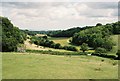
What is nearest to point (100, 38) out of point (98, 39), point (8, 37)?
point (98, 39)

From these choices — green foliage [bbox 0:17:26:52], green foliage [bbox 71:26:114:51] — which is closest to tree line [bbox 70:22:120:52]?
green foliage [bbox 71:26:114:51]

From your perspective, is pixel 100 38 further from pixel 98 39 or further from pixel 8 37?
pixel 8 37

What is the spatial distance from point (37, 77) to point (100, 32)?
403ft

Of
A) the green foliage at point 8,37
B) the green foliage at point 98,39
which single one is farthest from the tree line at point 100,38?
the green foliage at point 8,37

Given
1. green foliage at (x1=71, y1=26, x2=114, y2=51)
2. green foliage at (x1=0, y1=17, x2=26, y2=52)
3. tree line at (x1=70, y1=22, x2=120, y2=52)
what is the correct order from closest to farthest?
1. green foliage at (x1=0, y1=17, x2=26, y2=52)
2. green foliage at (x1=71, y1=26, x2=114, y2=51)
3. tree line at (x1=70, y1=22, x2=120, y2=52)

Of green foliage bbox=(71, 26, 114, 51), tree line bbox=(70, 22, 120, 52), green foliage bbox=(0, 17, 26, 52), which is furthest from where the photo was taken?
tree line bbox=(70, 22, 120, 52)

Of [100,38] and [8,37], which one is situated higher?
[8,37]

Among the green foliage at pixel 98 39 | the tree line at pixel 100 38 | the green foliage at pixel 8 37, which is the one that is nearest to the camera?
the green foliage at pixel 8 37

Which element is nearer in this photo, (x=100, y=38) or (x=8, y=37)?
(x=8, y=37)

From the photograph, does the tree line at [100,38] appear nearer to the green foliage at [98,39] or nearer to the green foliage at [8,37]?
the green foliage at [98,39]

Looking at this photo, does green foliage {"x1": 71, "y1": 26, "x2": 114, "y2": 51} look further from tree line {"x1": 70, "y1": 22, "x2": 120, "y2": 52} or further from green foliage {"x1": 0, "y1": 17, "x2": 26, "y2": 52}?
green foliage {"x1": 0, "y1": 17, "x2": 26, "y2": 52}

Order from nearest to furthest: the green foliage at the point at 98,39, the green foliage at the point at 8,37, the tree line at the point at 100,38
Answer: the green foliage at the point at 8,37
the green foliage at the point at 98,39
the tree line at the point at 100,38

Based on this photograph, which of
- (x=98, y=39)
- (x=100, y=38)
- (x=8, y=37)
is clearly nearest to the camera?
(x=8, y=37)

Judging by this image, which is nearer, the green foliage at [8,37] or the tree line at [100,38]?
the green foliage at [8,37]
